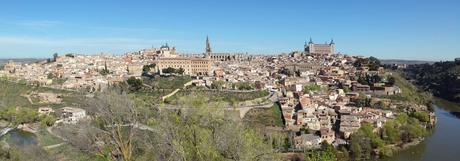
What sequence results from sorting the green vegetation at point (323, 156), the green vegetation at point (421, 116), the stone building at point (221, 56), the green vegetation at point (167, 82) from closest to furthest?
the green vegetation at point (323, 156), the green vegetation at point (421, 116), the green vegetation at point (167, 82), the stone building at point (221, 56)

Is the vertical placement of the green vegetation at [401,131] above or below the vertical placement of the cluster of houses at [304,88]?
below

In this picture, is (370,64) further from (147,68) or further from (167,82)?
(167,82)

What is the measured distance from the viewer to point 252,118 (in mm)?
22906

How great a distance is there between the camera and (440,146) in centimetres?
1998

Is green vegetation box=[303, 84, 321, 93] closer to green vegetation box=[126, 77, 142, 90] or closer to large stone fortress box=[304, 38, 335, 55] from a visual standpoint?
green vegetation box=[126, 77, 142, 90]

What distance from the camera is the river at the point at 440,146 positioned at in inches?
715

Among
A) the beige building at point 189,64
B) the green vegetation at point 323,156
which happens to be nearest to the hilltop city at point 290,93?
the beige building at point 189,64

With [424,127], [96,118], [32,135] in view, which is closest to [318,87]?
→ [424,127]

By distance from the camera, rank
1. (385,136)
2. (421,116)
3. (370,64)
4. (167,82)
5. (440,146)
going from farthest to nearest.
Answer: (370,64)
(167,82)
(421,116)
(385,136)
(440,146)

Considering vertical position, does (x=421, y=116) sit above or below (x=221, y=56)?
below

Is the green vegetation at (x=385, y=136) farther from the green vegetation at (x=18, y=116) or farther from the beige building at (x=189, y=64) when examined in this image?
the beige building at (x=189, y=64)

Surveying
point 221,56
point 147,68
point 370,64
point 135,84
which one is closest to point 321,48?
point 221,56

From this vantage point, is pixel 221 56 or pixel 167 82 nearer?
pixel 167 82

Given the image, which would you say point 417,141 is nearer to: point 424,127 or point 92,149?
point 424,127
